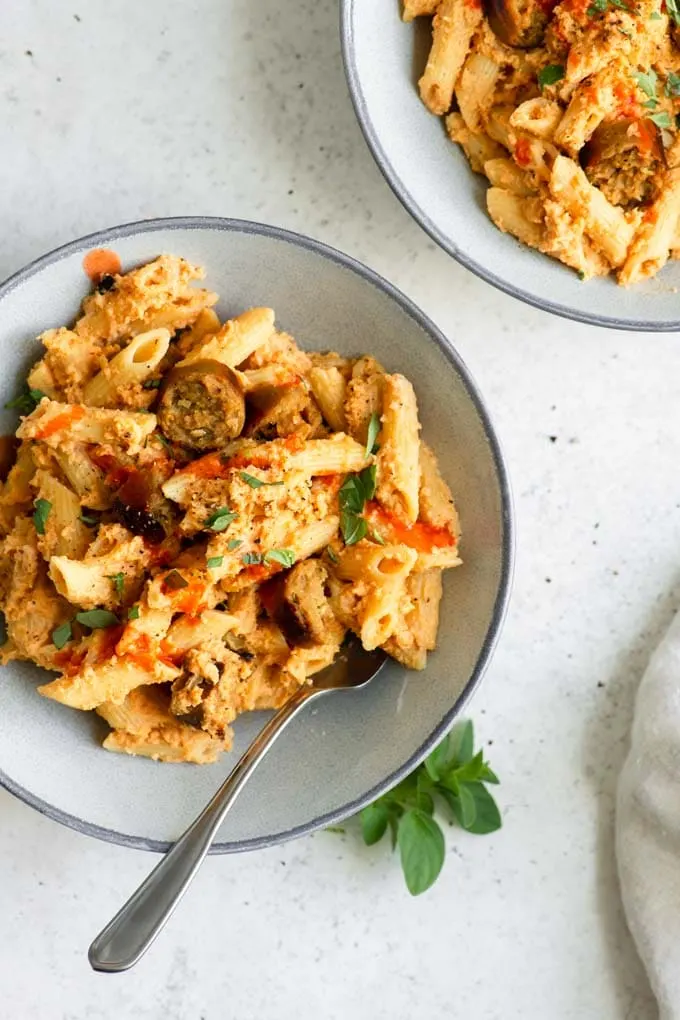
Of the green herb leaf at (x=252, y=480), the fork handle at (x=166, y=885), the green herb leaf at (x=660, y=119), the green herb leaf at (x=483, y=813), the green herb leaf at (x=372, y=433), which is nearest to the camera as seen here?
the fork handle at (x=166, y=885)

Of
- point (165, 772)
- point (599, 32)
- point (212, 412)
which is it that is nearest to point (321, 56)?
point (599, 32)

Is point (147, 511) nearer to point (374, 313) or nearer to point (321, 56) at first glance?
point (374, 313)

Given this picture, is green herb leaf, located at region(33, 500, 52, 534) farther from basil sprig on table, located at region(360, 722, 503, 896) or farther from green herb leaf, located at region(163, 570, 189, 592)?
basil sprig on table, located at region(360, 722, 503, 896)

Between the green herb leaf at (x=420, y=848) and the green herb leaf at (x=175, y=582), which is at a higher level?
the green herb leaf at (x=175, y=582)

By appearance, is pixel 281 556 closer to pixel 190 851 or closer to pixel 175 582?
pixel 175 582

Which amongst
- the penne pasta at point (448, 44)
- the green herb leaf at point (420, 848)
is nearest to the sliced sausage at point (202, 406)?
the penne pasta at point (448, 44)

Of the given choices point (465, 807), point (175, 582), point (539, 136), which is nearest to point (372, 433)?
point (175, 582)

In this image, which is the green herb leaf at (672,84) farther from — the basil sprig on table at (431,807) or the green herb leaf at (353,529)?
the basil sprig on table at (431,807)
